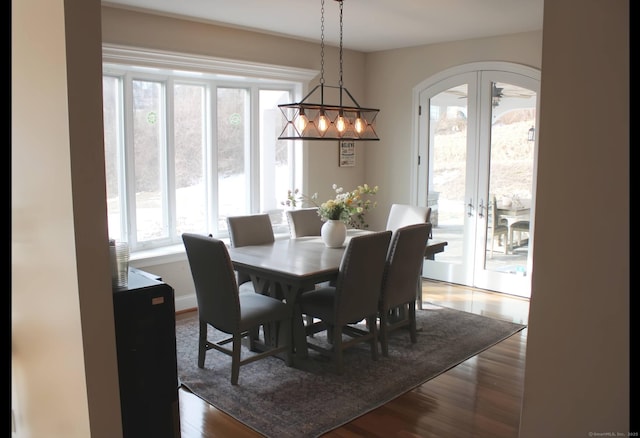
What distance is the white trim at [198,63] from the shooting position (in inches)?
180

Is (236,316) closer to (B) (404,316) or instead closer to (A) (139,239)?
(B) (404,316)

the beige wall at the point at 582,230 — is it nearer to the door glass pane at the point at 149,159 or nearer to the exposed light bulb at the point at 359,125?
the exposed light bulb at the point at 359,125

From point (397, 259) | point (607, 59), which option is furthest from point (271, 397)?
point (607, 59)

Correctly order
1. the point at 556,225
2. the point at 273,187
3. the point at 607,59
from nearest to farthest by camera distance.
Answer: the point at 607,59 → the point at 556,225 → the point at 273,187

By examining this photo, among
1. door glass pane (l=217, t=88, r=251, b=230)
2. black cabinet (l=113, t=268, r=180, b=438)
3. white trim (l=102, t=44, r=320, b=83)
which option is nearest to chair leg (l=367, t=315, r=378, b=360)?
black cabinet (l=113, t=268, r=180, b=438)

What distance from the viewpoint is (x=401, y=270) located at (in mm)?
4117

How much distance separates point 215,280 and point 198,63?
246 centimetres

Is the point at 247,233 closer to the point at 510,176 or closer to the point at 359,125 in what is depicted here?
the point at 359,125

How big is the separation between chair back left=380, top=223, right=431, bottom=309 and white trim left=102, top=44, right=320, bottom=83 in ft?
8.25

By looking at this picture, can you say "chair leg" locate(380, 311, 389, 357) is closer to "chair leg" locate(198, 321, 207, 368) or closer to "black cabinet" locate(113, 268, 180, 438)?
"chair leg" locate(198, 321, 207, 368)

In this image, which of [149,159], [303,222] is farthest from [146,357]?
[149,159]

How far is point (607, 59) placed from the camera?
1143mm

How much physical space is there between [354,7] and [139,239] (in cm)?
289

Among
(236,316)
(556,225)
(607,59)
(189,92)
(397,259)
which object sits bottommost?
(236,316)
